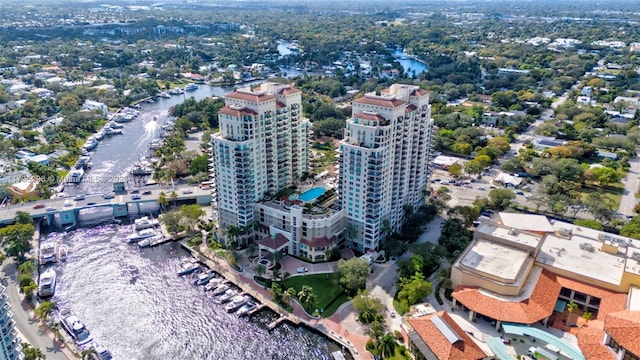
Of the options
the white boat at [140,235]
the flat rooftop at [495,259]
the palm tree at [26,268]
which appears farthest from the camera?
the white boat at [140,235]

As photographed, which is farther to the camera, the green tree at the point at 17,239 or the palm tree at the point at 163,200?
the palm tree at the point at 163,200

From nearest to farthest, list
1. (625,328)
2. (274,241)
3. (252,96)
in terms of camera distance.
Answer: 1. (625,328)
2. (252,96)
3. (274,241)

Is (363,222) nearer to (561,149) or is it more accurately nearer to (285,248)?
(285,248)

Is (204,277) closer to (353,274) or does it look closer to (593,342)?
(353,274)

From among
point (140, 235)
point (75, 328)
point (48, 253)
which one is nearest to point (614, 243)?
point (75, 328)

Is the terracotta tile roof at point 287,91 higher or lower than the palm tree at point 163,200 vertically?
higher

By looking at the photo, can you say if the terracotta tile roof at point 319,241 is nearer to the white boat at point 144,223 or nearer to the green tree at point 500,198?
the white boat at point 144,223

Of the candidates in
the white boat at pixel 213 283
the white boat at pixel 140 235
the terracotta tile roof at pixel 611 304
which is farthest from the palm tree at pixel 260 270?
the terracotta tile roof at pixel 611 304
